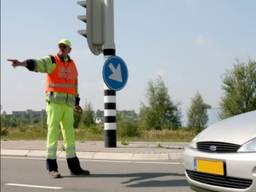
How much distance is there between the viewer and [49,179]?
754cm

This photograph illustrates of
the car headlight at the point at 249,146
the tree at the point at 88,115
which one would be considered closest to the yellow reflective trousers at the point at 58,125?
the car headlight at the point at 249,146

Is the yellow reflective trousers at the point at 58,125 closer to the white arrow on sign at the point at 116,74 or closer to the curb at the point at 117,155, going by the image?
the curb at the point at 117,155

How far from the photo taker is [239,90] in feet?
148

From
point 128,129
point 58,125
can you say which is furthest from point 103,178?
point 128,129

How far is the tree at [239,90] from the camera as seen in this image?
4455cm

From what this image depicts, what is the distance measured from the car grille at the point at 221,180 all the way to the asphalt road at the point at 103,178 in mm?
1348

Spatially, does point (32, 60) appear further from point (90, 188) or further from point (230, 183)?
point (230, 183)

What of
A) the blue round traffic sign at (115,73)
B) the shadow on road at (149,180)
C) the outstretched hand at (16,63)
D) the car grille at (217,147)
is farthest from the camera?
the blue round traffic sign at (115,73)

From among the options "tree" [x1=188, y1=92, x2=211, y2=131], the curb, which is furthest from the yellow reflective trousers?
"tree" [x1=188, y1=92, x2=211, y2=131]

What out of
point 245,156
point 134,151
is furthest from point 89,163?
point 245,156

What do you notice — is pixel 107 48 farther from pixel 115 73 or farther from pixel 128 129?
pixel 128 129

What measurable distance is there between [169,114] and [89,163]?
143ft

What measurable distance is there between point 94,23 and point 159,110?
41.5 meters

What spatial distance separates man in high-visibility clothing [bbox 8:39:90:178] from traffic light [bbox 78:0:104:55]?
2.95 m
